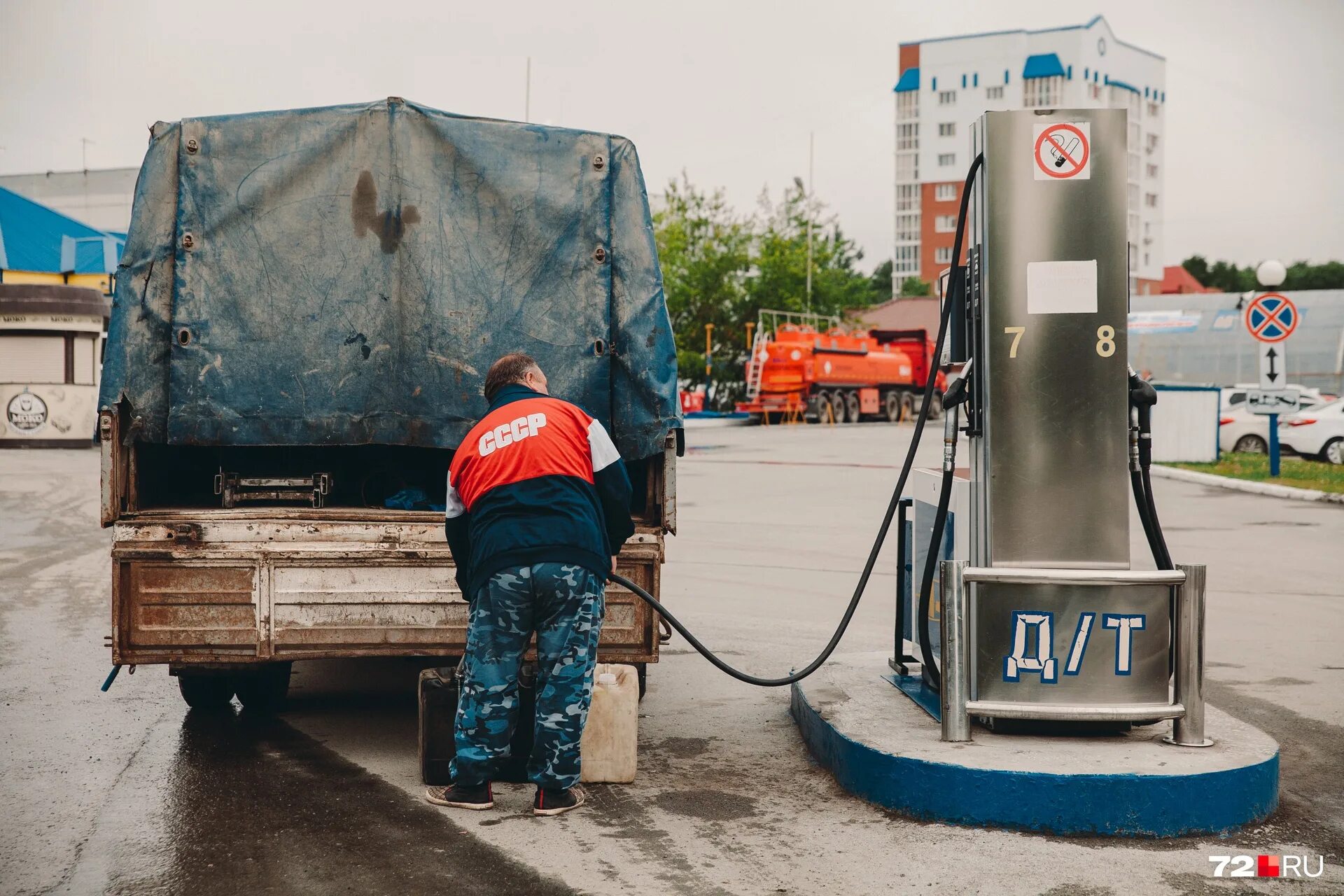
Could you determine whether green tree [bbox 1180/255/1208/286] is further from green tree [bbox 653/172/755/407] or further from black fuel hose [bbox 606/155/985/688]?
black fuel hose [bbox 606/155/985/688]

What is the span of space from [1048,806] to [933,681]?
1.15 m

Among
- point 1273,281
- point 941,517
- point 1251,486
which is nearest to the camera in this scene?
point 941,517

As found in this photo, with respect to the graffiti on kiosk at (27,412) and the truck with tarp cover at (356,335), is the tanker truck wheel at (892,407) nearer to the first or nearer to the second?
the graffiti on kiosk at (27,412)

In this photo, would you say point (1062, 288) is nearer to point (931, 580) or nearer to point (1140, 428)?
point (1140, 428)

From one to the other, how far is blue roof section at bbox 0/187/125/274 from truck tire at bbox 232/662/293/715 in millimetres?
34897

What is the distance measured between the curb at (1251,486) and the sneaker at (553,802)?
15464 millimetres

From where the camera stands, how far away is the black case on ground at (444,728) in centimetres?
534

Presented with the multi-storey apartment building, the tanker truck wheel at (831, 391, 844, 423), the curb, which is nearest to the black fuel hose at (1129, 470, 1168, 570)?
the curb

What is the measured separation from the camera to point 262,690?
682 cm

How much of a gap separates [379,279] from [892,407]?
131 ft

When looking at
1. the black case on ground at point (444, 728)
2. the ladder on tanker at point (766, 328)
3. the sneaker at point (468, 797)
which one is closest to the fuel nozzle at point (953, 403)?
the black case on ground at point (444, 728)

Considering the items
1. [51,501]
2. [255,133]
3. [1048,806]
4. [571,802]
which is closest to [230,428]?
[255,133]

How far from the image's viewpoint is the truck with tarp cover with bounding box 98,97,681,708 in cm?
565

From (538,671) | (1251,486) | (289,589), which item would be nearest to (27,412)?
(1251,486)
